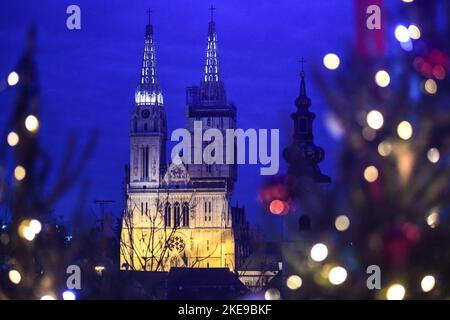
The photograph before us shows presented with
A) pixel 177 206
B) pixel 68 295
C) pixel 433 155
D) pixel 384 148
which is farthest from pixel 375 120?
pixel 177 206

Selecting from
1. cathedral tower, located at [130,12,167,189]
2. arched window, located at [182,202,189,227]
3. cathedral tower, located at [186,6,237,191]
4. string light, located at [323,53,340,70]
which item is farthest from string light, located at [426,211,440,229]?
arched window, located at [182,202,189,227]

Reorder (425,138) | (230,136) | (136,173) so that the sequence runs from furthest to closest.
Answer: (136,173) < (230,136) < (425,138)

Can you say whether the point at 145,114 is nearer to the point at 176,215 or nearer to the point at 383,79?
the point at 176,215

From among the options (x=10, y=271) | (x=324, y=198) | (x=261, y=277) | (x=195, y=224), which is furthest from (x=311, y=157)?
(x=195, y=224)

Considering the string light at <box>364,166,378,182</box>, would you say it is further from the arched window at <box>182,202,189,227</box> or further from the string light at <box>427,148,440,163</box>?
the arched window at <box>182,202,189,227</box>

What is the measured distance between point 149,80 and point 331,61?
430cm

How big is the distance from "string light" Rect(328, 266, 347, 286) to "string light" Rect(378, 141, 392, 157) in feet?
3.47

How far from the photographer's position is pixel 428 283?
27.7ft

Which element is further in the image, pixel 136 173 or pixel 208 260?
pixel 208 260

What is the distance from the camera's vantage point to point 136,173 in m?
19.2

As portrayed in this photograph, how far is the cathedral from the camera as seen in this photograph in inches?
588

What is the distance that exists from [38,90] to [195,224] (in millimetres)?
13520
